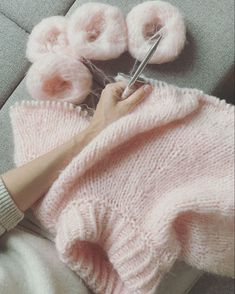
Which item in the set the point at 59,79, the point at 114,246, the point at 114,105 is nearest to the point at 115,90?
the point at 114,105

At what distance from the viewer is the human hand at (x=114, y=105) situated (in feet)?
2.96

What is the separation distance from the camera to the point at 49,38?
1.02m

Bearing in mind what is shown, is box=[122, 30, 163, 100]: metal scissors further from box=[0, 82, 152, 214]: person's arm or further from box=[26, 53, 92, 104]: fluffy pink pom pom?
box=[26, 53, 92, 104]: fluffy pink pom pom

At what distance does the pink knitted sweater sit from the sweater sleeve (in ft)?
0.23

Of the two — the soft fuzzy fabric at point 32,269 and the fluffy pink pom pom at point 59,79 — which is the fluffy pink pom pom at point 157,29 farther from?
the soft fuzzy fabric at point 32,269

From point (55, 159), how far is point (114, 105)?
17 cm

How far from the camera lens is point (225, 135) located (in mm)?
844

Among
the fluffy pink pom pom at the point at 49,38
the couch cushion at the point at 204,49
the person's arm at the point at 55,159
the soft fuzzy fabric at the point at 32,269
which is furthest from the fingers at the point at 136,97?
the soft fuzzy fabric at the point at 32,269

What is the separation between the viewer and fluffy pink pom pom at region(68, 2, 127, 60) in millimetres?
971

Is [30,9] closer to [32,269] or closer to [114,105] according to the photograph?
[114,105]

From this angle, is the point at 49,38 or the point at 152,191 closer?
the point at 152,191

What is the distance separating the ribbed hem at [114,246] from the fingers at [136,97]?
213 millimetres

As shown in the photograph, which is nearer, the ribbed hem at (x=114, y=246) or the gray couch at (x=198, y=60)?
the ribbed hem at (x=114, y=246)

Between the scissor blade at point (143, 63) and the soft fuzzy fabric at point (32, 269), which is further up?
the scissor blade at point (143, 63)
